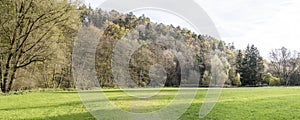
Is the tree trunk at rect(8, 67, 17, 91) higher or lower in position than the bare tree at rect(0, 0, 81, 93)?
lower

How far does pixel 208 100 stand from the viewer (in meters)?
17.1

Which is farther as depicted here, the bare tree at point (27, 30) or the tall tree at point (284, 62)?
the tall tree at point (284, 62)

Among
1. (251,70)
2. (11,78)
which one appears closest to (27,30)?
(11,78)

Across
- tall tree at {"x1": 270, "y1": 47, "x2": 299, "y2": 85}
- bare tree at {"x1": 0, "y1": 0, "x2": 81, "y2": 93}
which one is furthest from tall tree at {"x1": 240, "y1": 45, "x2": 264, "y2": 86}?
bare tree at {"x1": 0, "y1": 0, "x2": 81, "y2": 93}

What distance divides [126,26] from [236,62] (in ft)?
158

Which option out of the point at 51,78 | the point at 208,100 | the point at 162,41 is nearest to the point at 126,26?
the point at 162,41

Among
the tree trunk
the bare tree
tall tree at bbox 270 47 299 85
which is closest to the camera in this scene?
the bare tree

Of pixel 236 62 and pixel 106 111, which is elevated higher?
pixel 236 62

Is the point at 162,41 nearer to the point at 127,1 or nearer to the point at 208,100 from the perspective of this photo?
the point at 208,100

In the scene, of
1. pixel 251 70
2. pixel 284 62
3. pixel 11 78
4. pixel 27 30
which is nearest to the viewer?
pixel 27 30

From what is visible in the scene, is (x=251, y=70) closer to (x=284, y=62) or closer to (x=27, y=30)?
(x=284, y=62)

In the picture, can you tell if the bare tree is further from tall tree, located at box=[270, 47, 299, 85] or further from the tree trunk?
tall tree, located at box=[270, 47, 299, 85]

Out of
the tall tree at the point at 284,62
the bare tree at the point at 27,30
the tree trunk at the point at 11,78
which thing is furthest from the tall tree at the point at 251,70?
the tree trunk at the point at 11,78

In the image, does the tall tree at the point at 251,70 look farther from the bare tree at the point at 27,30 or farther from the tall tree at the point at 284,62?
the bare tree at the point at 27,30
